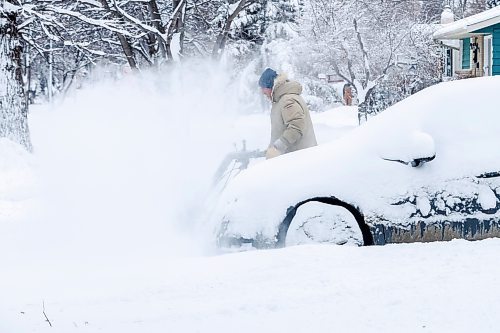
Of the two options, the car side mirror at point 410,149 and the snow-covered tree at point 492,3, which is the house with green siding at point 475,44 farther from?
the car side mirror at point 410,149

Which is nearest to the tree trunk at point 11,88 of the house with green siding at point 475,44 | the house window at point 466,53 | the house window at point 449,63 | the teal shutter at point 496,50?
the house with green siding at point 475,44

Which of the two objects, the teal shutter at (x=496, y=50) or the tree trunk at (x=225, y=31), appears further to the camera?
the teal shutter at (x=496, y=50)

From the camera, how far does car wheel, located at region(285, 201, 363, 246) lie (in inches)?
186

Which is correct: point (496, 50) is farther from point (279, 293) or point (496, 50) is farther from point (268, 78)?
point (279, 293)

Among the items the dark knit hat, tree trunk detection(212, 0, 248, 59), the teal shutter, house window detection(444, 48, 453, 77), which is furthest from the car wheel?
house window detection(444, 48, 453, 77)

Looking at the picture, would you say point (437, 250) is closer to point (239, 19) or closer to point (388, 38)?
point (239, 19)

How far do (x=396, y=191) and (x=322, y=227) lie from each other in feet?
1.81

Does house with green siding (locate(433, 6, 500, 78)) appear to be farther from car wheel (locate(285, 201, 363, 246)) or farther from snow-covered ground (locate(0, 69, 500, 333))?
car wheel (locate(285, 201, 363, 246))

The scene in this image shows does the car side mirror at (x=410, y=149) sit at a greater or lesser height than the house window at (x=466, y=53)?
lesser

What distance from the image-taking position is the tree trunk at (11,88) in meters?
13.3

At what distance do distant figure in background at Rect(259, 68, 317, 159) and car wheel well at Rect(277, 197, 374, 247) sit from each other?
4.85 feet

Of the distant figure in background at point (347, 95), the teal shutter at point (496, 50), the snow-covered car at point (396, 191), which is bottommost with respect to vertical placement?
the distant figure in background at point (347, 95)

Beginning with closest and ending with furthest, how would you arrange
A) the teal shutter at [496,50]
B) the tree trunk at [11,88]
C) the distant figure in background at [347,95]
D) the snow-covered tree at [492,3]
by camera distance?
the tree trunk at [11,88], the teal shutter at [496,50], the snow-covered tree at [492,3], the distant figure in background at [347,95]

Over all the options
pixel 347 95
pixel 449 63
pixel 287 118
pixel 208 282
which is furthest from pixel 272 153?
pixel 347 95
